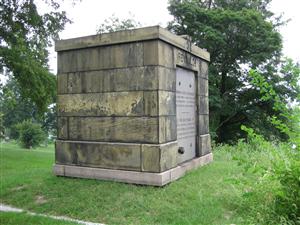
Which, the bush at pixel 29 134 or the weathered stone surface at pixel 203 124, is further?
the bush at pixel 29 134

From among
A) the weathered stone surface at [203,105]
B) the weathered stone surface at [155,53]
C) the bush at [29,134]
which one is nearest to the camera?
the weathered stone surface at [155,53]

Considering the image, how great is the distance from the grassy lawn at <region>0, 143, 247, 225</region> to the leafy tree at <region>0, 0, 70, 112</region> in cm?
509

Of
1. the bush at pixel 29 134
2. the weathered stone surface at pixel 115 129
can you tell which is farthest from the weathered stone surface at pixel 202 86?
the bush at pixel 29 134

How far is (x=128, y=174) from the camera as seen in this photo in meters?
5.70

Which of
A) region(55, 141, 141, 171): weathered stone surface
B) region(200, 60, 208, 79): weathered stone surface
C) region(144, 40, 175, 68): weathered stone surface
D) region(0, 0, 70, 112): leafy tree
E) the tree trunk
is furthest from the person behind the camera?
the tree trunk

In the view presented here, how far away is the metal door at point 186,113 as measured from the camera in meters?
6.48

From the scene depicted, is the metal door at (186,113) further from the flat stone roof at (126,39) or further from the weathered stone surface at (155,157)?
the weathered stone surface at (155,157)

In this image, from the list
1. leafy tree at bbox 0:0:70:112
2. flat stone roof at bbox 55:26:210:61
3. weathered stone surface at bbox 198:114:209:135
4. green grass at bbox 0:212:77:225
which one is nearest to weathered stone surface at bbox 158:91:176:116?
flat stone roof at bbox 55:26:210:61

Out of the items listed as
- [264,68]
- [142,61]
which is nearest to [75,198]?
[142,61]

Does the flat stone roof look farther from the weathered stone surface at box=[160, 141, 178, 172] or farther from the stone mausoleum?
the weathered stone surface at box=[160, 141, 178, 172]

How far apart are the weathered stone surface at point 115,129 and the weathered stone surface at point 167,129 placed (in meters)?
0.11

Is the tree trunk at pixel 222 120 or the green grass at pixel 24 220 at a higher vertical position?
the tree trunk at pixel 222 120

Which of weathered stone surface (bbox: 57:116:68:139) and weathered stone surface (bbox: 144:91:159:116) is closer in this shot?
weathered stone surface (bbox: 144:91:159:116)

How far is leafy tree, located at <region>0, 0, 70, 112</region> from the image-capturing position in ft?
32.2
